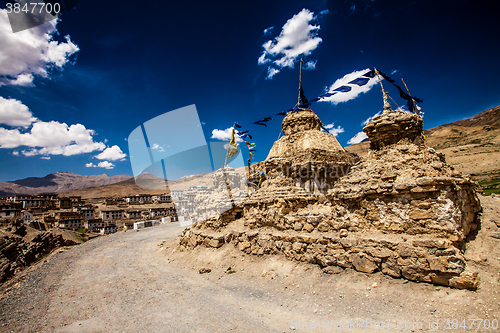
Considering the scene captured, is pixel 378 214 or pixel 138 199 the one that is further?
pixel 138 199

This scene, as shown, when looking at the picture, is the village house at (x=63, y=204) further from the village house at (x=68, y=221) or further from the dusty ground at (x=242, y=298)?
the dusty ground at (x=242, y=298)

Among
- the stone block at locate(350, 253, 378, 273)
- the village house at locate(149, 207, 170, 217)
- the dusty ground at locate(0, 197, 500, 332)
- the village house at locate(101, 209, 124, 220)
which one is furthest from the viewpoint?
the village house at locate(149, 207, 170, 217)

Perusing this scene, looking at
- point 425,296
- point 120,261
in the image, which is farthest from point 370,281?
point 120,261

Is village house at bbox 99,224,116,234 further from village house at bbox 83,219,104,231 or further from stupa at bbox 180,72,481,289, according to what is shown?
stupa at bbox 180,72,481,289

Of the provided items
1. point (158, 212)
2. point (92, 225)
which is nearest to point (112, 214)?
point (158, 212)

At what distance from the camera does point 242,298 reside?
6367 millimetres

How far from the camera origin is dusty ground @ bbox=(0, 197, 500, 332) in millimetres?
4562

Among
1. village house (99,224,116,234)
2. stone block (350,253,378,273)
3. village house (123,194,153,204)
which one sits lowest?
village house (99,224,116,234)

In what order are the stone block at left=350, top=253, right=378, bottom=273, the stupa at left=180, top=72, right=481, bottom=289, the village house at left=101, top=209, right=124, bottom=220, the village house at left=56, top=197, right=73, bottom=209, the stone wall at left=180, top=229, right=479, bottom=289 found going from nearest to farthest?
the stone wall at left=180, top=229, right=479, bottom=289 < the stupa at left=180, top=72, right=481, bottom=289 < the stone block at left=350, top=253, right=378, bottom=273 < the village house at left=101, top=209, right=124, bottom=220 < the village house at left=56, top=197, right=73, bottom=209

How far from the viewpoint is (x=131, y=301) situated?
684cm

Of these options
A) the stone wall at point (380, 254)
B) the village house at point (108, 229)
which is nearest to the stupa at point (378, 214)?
the stone wall at point (380, 254)

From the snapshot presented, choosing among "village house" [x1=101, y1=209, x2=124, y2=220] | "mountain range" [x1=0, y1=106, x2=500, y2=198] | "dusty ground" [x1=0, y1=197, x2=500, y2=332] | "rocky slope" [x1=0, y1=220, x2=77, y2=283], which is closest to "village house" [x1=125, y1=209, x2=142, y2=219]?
"village house" [x1=101, y1=209, x2=124, y2=220]

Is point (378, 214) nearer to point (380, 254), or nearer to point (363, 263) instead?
point (380, 254)

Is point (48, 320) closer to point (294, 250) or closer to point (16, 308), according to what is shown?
Result: point (16, 308)
